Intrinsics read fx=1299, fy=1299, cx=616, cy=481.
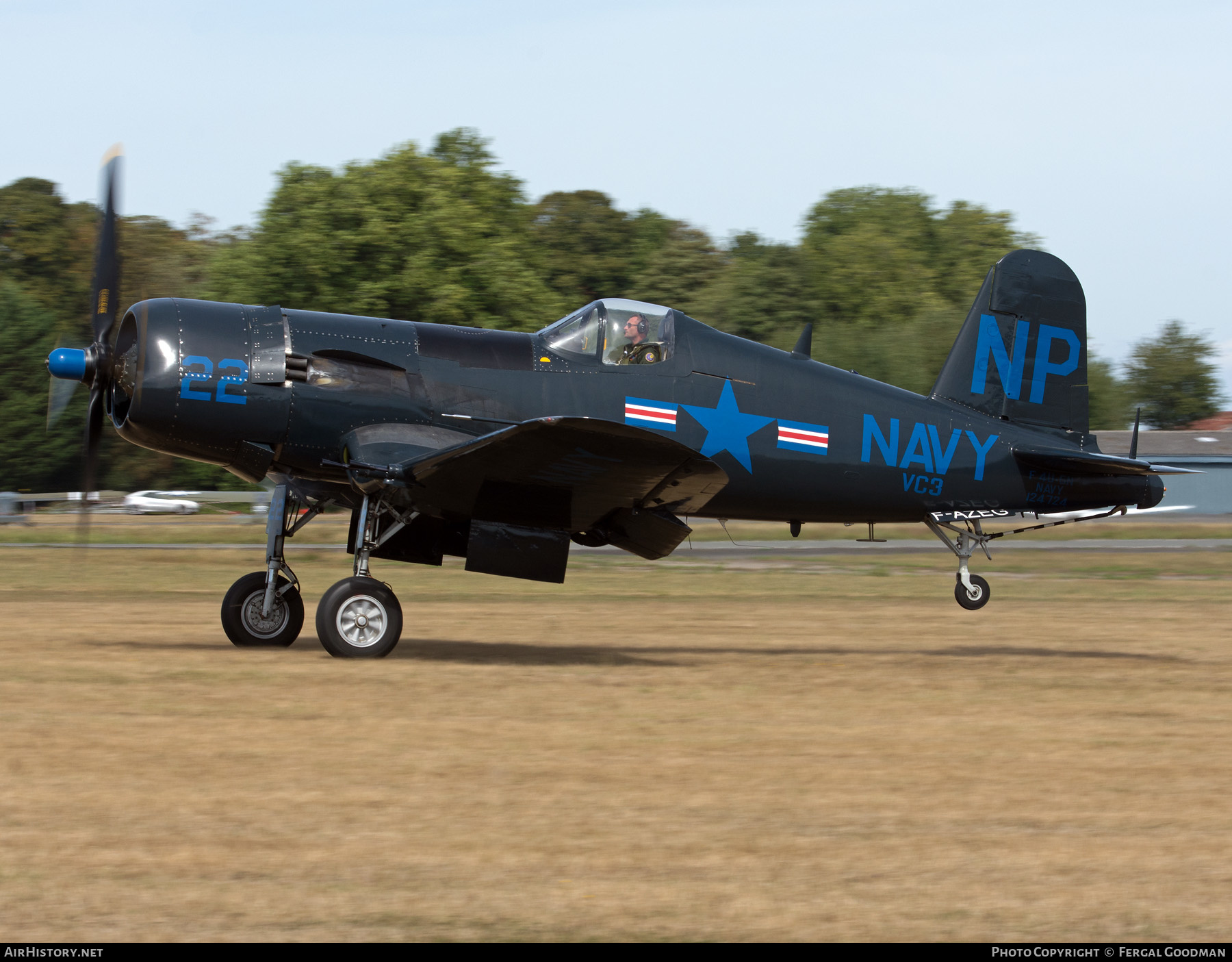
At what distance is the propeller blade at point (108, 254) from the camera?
34.6 feet

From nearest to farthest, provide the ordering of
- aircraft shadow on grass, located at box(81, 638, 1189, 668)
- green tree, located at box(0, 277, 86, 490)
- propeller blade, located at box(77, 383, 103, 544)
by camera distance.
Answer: propeller blade, located at box(77, 383, 103, 544)
aircraft shadow on grass, located at box(81, 638, 1189, 668)
green tree, located at box(0, 277, 86, 490)

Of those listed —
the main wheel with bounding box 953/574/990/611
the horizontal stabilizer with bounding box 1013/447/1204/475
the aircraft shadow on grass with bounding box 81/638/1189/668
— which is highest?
the horizontal stabilizer with bounding box 1013/447/1204/475

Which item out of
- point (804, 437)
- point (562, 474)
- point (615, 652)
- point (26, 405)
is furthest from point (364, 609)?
point (26, 405)

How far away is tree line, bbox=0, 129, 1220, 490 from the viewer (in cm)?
4603

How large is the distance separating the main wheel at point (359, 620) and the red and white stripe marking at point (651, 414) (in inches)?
95.8

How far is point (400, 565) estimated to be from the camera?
24281mm

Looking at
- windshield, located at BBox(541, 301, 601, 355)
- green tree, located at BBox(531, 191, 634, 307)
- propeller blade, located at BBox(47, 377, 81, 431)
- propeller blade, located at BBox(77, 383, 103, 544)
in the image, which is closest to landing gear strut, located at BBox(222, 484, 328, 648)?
propeller blade, located at BBox(77, 383, 103, 544)

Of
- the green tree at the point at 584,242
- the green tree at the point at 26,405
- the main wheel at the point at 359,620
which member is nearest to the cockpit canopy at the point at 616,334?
the main wheel at the point at 359,620

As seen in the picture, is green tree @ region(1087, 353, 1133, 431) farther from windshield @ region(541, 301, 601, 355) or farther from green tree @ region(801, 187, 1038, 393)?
windshield @ region(541, 301, 601, 355)

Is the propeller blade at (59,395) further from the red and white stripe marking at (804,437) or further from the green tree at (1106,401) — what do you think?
the green tree at (1106,401)

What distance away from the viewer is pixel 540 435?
30.3 feet

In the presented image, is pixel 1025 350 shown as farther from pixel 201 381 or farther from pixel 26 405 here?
pixel 26 405

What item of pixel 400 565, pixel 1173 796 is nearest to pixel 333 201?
pixel 400 565

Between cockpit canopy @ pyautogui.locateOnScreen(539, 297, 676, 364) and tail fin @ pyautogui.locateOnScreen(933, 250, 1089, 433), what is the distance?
10.3ft
